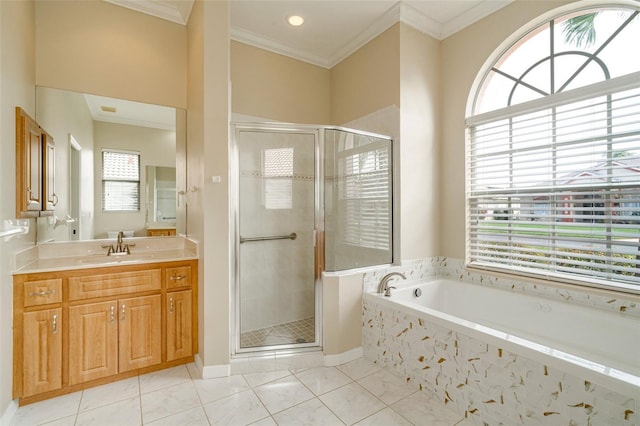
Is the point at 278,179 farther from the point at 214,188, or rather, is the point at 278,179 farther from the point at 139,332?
the point at 139,332

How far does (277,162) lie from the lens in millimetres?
2680

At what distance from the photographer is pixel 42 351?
1882mm

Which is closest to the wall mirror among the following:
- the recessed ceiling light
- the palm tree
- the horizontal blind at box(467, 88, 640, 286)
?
the recessed ceiling light

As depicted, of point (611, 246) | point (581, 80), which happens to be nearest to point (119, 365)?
point (611, 246)

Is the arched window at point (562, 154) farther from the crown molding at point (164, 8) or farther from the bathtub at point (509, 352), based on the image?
the crown molding at point (164, 8)

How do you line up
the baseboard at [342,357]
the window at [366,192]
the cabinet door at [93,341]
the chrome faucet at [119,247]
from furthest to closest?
the window at [366,192] < the chrome faucet at [119,247] < the baseboard at [342,357] < the cabinet door at [93,341]

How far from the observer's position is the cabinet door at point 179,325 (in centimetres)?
231

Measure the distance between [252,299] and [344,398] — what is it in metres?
1.08

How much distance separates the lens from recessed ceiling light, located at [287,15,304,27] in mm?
2791

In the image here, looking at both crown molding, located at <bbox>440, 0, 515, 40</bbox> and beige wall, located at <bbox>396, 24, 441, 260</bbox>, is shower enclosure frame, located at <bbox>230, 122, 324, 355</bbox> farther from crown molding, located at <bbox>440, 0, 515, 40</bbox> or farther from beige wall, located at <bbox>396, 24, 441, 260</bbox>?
crown molding, located at <bbox>440, 0, 515, 40</bbox>

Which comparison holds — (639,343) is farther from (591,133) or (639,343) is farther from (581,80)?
(581,80)

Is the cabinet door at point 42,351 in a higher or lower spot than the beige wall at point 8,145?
lower

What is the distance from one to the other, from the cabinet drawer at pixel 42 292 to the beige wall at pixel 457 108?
314 centimetres

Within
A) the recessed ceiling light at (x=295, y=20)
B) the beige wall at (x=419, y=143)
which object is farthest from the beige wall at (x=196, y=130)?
the beige wall at (x=419, y=143)
